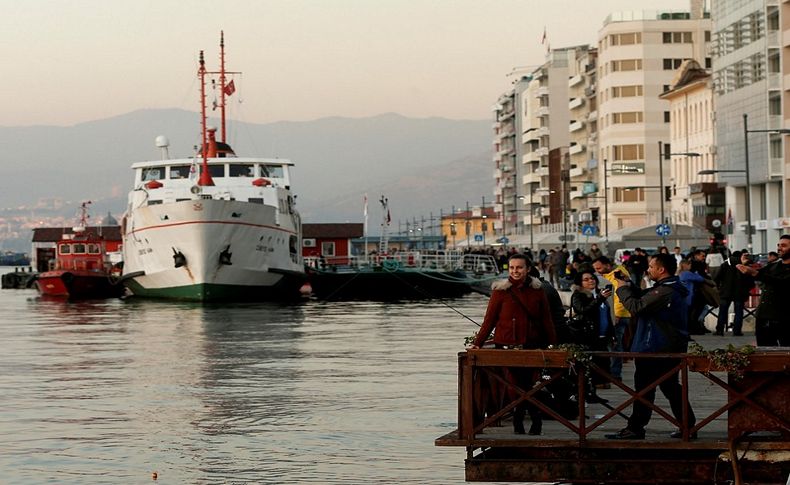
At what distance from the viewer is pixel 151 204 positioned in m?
73.5

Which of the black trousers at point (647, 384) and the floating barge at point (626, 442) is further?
the black trousers at point (647, 384)

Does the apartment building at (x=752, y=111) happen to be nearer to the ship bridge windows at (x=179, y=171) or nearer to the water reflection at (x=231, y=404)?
the ship bridge windows at (x=179, y=171)

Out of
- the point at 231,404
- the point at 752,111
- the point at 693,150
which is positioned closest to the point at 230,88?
the point at 752,111

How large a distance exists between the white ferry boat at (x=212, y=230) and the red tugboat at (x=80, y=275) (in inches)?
240

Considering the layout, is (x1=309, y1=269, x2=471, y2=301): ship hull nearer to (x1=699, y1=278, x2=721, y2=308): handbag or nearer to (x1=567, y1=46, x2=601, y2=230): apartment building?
(x1=699, y1=278, x2=721, y2=308): handbag

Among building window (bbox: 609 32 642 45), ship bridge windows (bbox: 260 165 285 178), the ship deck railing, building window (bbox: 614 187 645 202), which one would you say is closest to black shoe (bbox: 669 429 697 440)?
ship bridge windows (bbox: 260 165 285 178)

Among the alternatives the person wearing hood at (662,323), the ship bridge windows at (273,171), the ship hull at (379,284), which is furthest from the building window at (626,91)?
the person wearing hood at (662,323)

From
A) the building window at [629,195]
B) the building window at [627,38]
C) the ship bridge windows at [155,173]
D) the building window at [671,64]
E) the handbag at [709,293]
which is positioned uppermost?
the building window at [627,38]

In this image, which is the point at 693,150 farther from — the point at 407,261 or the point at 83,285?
the point at 83,285

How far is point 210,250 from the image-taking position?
68.6m

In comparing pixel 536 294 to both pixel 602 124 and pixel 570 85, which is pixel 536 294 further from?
pixel 570 85

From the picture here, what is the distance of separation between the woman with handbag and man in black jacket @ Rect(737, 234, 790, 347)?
1794 millimetres

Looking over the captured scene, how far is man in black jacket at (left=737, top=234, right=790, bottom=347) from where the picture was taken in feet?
66.0

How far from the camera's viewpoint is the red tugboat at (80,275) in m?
84.5
